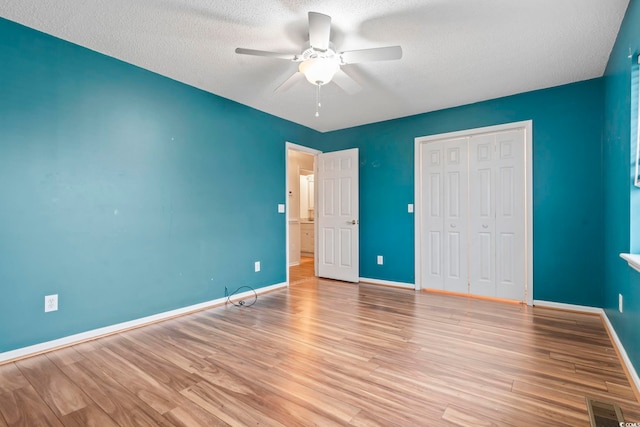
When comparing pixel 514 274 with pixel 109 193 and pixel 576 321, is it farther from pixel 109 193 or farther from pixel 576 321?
pixel 109 193

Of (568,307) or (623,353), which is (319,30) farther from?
(568,307)

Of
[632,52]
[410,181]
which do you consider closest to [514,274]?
[410,181]

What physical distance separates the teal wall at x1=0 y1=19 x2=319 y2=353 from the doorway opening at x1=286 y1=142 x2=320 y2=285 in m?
1.18

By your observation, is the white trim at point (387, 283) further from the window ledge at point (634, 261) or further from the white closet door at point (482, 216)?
the window ledge at point (634, 261)

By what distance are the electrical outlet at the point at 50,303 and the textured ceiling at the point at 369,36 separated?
2.03m

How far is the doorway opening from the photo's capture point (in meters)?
5.02

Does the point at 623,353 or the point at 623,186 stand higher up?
A: the point at 623,186

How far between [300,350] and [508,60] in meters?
3.06

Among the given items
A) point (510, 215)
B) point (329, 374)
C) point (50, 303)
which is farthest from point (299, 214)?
point (329, 374)

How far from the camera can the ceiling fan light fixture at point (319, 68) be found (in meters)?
2.28

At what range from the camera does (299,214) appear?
673 cm

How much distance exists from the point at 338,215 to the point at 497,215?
2.20 metres

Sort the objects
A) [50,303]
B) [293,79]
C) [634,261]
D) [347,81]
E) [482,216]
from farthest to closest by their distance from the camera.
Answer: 1. [482,216]
2. [347,81]
3. [293,79]
4. [50,303]
5. [634,261]

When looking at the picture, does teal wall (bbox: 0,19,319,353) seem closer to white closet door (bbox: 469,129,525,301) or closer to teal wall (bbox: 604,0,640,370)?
white closet door (bbox: 469,129,525,301)
